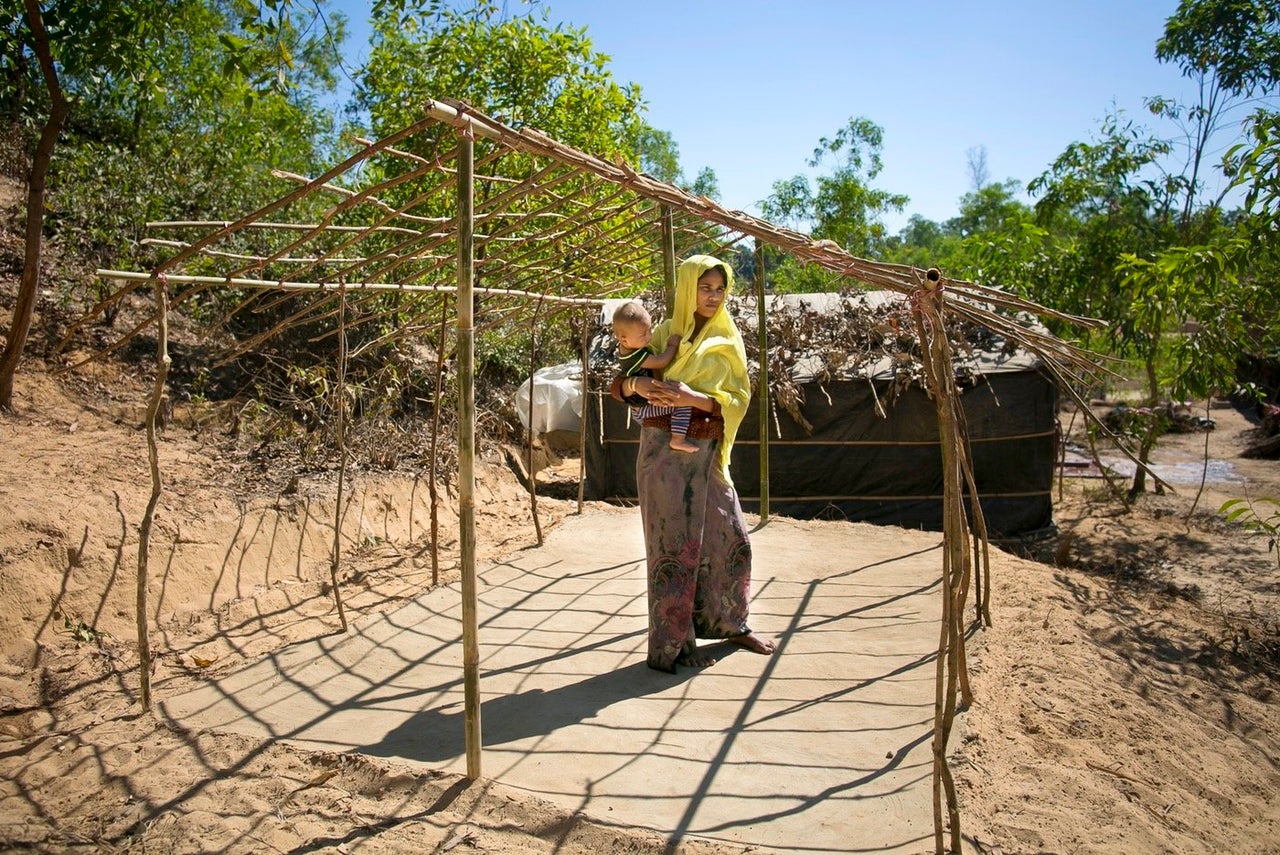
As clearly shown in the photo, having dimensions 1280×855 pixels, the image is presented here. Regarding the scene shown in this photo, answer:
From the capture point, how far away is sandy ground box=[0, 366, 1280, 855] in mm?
2883

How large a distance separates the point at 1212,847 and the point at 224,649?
421 centimetres

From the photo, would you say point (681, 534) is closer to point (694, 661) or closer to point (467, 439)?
point (694, 661)

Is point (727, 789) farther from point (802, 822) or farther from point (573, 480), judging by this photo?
point (573, 480)

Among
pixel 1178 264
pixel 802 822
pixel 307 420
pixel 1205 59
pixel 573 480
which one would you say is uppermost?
pixel 1205 59

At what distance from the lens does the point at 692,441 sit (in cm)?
378

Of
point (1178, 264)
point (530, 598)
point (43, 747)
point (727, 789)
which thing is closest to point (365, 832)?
point (727, 789)

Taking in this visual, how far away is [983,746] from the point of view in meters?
3.30

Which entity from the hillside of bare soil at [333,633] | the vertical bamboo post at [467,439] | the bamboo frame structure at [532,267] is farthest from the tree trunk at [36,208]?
the vertical bamboo post at [467,439]

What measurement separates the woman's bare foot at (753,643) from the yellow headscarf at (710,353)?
2.83ft

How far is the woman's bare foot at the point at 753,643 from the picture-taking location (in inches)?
164

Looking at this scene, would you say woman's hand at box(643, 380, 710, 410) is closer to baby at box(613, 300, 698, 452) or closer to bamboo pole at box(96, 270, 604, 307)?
baby at box(613, 300, 698, 452)

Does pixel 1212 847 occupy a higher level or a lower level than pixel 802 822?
lower

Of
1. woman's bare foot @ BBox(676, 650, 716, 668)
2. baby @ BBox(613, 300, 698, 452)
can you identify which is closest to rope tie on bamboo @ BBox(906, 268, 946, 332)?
baby @ BBox(613, 300, 698, 452)

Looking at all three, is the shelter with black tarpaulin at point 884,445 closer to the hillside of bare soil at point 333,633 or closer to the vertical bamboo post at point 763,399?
the hillside of bare soil at point 333,633
